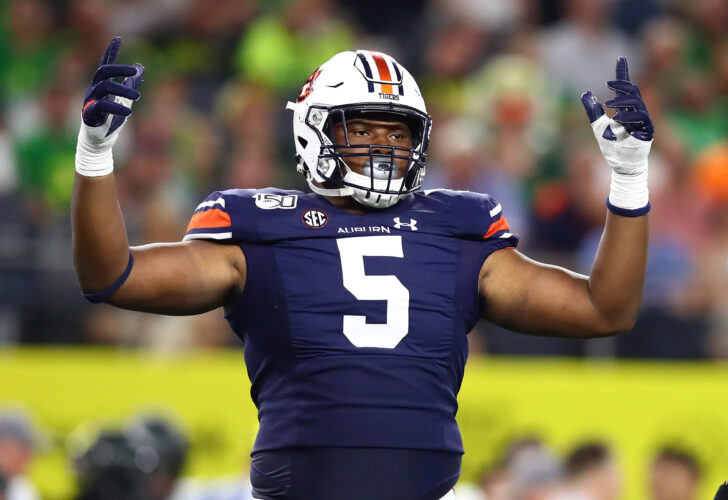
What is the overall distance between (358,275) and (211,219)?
1.36 ft

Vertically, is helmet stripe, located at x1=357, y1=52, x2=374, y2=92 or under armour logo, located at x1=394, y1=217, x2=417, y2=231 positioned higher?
helmet stripe, located at x1=357, y1=52, x2=374, y2=92

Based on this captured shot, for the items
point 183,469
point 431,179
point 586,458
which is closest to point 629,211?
point 586,458

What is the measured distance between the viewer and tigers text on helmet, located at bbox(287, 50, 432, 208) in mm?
3504

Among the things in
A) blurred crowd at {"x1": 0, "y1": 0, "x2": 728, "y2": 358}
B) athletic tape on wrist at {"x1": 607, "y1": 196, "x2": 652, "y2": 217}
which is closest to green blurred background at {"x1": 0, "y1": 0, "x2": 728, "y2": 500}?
blurred crowd at {"x1": 0, "y1": 0, "x2": 728, "y2": 358}

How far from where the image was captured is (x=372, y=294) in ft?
11.0

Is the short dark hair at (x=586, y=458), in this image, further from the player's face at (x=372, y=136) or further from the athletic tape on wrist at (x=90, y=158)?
the athletic tape on wrist at (x=90, y=158)

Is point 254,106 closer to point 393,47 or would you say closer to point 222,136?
point 222,136

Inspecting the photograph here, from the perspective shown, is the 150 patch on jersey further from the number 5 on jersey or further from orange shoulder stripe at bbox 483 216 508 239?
orange shoulder stripe at bbox 483 216 508 239

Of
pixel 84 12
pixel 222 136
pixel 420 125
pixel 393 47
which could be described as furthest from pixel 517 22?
pixel 420 125

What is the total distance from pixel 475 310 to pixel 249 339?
1.98 ft

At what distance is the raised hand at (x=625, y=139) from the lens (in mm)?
3380

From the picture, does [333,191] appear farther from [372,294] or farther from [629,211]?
[629,211]

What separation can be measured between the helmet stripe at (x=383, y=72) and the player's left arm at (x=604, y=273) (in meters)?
0.53

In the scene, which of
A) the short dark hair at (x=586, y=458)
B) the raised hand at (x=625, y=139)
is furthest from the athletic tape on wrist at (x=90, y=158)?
the short dark hair at (x=586, y=458)
